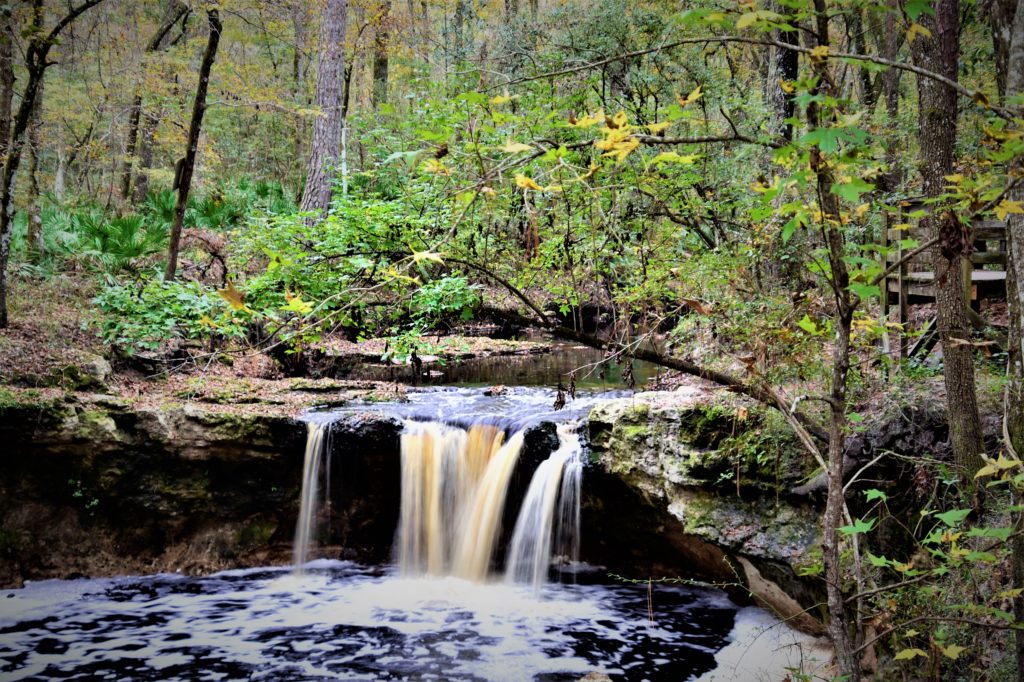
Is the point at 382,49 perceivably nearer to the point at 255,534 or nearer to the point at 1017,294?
the point at 255,534

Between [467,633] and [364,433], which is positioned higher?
[364,433]

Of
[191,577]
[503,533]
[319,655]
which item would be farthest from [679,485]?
[191,577]

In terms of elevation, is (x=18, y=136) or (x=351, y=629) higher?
(x=18, y=136)

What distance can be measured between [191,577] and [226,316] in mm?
6774

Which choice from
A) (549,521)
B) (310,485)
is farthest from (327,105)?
(549,521)

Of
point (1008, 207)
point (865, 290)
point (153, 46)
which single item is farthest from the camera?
Answer: point (153, 46)

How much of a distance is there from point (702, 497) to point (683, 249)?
3.42 m

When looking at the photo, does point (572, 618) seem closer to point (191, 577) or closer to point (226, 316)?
point (191, 577)

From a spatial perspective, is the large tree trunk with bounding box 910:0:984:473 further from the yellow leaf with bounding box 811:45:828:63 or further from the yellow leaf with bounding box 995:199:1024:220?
the yellow leaf with bounding box 811:45:828:63

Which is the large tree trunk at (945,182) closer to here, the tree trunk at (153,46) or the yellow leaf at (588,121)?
the yellow leaf at (588,121)

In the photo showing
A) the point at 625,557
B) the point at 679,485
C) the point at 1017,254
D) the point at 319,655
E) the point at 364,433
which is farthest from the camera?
the point at 364,433

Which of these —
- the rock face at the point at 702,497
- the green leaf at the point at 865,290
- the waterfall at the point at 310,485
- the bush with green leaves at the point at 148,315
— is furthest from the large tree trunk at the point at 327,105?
the green leaf at the point at 865,290

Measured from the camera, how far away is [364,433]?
9250 mm

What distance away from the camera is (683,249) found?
9188mm
